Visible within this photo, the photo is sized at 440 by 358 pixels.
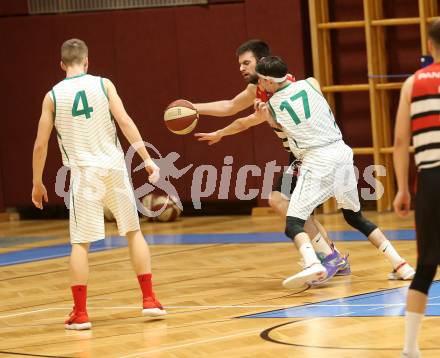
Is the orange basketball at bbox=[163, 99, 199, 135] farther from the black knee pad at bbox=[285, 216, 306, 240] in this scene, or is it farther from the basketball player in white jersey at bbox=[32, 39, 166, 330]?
the basketball player in white jersey at bbox=[32, 39, 166, 330]

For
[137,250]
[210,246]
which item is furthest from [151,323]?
[210,246]

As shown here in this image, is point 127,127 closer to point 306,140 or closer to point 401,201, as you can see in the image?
point 306,140

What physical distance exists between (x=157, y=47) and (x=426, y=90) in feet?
30.8

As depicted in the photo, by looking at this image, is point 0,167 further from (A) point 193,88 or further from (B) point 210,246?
(B) point 210,246

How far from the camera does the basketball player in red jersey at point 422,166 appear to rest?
5418 millimetres

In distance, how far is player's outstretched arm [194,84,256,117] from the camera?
927 cm

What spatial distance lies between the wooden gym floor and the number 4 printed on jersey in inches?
55.1

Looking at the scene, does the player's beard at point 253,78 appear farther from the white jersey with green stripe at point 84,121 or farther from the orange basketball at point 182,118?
the white jersey with green stripe at point 84,121

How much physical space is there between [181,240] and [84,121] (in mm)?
4893

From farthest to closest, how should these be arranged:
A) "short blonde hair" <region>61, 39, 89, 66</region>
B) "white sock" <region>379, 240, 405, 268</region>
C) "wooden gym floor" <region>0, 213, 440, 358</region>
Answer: "white sock" <region>379, 240, 405, 268</region> → "short blonde hair" <region>61, 39, 89, 66</region> → "wooden gym floor" <region>0, 213, 440, 358</region>

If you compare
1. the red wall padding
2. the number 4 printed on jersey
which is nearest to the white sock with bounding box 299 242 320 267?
the number 4 printed on jersey

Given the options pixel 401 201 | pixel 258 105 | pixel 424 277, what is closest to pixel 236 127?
pixel 258 105

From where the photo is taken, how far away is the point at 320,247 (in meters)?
8.86

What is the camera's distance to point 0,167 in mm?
15734
